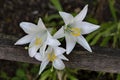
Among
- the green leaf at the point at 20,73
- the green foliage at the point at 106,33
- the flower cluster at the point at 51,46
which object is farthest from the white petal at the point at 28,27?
the green leaf at the point at 20,73

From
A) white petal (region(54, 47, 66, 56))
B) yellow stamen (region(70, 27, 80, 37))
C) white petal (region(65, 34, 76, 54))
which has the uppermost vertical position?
yellow stamen (region(70, 27, 80, 37))

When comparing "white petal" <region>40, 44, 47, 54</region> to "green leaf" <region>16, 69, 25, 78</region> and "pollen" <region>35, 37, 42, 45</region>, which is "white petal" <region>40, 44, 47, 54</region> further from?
"green leaf" <region>16, 69, 25, 78</region>

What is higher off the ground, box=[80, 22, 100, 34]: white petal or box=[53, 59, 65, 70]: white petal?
box=[80, 22, 100, 34]: white petal

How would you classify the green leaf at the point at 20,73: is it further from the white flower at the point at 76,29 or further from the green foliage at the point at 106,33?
the white flower at the point at 76,29

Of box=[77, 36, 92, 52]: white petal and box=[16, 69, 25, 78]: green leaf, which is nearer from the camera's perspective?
box=[77, 36, 92, 52]: white petal

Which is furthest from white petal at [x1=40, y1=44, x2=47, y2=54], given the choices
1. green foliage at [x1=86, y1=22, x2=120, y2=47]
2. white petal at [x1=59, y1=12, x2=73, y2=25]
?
green foliage at [x1=86, y1=22, x2=120, y2=47]

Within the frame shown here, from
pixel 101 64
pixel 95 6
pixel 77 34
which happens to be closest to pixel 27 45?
pixel 77 34
